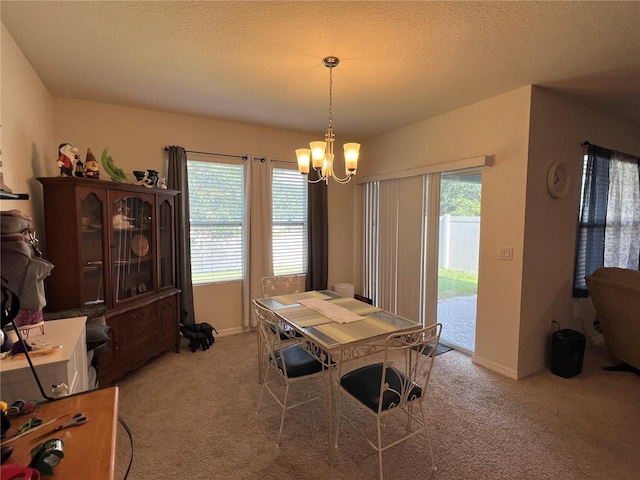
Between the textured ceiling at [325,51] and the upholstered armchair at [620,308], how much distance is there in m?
1.65

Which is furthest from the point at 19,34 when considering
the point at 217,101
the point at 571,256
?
the point at 571,256

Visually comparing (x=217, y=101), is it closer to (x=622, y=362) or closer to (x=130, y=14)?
(x=130, y=14)

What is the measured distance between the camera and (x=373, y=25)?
1805mm

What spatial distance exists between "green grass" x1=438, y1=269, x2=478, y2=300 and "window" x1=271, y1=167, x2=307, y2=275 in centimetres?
175

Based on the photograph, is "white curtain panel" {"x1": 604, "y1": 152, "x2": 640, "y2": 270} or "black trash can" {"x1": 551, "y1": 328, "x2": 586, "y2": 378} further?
"white curtain panel" {"x1": 604, "y1": 152, "x2": 640, "y2": 270}

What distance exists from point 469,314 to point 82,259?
13.6 ft

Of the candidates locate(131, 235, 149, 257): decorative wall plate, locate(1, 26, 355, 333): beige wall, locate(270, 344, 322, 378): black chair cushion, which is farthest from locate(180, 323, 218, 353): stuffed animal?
locate(270, 344, 322, 378): black chair cushion

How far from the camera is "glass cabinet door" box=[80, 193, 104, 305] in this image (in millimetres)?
2480

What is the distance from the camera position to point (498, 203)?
2895mm

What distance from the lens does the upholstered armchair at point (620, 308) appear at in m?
2.71

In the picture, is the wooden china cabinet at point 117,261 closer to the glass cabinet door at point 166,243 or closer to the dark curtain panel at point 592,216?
the glass cabinet door at point 166,243

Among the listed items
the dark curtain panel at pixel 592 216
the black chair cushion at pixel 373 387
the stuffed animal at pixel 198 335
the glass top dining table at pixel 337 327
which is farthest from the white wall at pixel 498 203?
the stuffed animal at pixel 198 335

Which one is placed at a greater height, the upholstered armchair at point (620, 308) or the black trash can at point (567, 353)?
the upholstered armchair at point (620, 308)

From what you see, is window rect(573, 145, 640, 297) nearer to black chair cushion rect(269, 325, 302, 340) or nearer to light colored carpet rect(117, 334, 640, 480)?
light colored carpet rect(117, 334, 640, 480)
